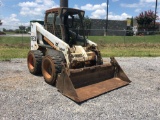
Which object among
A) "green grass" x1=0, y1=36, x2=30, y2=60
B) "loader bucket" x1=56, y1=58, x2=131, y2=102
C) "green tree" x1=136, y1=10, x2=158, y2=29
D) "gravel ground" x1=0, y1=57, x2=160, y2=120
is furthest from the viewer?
"green tree" x1=136, y1=10, x2=158, y2=29

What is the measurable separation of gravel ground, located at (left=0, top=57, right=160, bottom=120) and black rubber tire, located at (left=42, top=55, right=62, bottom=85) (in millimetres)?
233

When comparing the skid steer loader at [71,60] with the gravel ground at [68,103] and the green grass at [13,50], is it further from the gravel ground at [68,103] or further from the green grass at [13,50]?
the green grass at [13,50]

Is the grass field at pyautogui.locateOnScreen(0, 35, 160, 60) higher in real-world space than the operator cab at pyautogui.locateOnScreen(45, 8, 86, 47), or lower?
lower

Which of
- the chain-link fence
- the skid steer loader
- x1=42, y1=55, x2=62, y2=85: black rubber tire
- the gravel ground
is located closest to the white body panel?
the skid steer loader

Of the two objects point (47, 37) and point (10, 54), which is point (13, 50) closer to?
point (10, 54)

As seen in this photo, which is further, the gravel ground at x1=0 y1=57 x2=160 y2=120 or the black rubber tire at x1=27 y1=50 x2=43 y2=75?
the black rubber tire at x1=27 y1=50 x2=43 y2=75

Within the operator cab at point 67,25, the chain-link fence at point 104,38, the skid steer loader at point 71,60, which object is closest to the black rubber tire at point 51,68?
the skid steer loader at point 71,60

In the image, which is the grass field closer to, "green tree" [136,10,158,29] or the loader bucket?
the loader bucket

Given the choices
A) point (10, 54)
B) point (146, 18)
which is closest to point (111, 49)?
point (10, 54)

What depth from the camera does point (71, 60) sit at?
23.4ft

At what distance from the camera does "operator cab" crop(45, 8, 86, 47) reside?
7.62 meters

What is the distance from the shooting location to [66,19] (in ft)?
25.7

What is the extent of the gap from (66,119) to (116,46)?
16.7 meters

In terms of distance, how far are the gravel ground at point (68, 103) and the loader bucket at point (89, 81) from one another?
0.63ft
